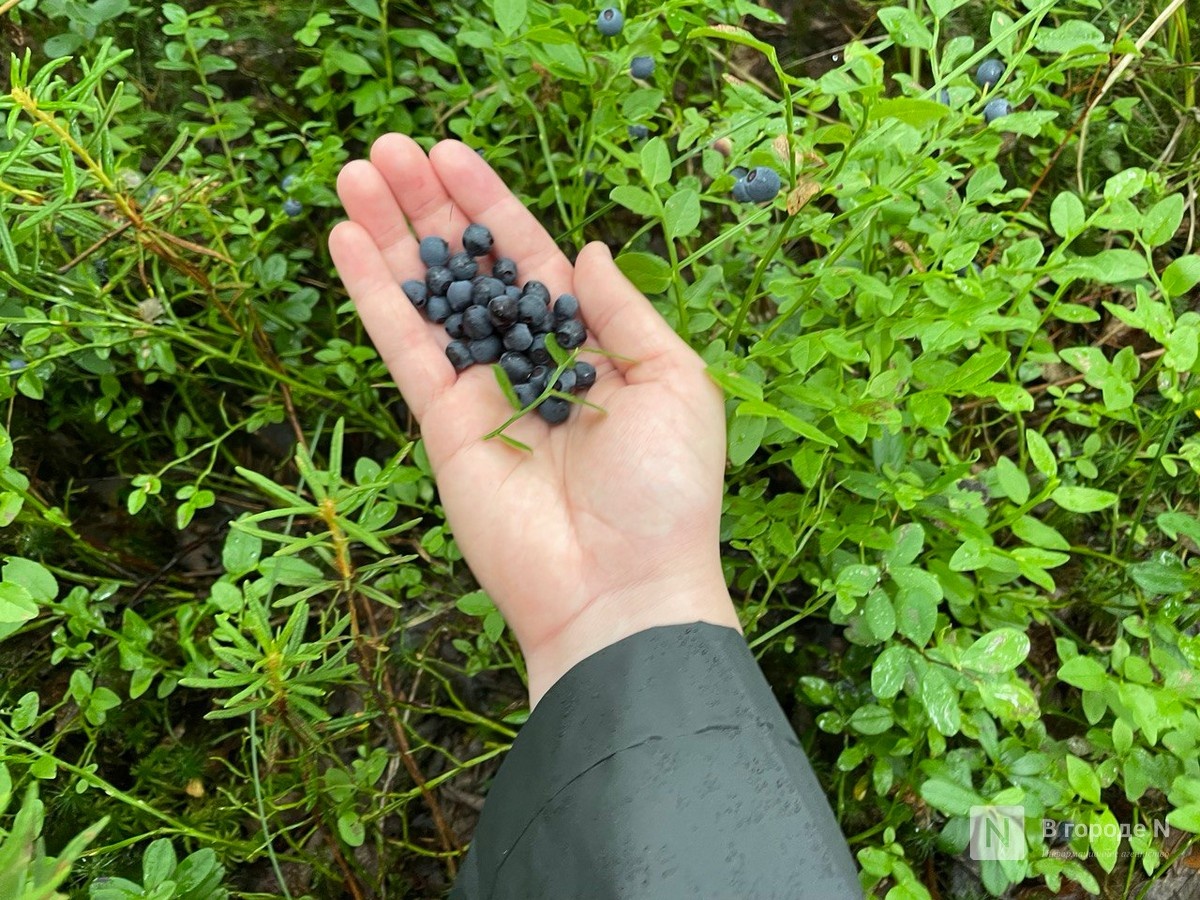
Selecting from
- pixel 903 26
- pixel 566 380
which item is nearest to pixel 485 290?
pixel 566 380

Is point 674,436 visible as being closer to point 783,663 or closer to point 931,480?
point 931,480

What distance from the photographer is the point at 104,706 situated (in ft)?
4.51

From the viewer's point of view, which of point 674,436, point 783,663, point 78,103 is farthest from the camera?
point 783,663

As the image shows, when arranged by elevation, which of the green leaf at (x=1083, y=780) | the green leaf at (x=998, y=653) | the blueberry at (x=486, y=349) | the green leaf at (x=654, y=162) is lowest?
the green leaf at (x=1083, y=780)

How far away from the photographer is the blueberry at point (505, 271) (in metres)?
1.63

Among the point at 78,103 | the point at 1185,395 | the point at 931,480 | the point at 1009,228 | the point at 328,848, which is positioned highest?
the point at 78,103

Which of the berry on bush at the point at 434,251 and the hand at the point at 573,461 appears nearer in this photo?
the hand at the point at 573,461

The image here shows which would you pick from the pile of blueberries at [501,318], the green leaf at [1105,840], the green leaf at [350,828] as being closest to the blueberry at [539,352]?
the pile of blueberries at [501,318]

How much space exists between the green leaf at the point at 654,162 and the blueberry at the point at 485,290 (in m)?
0.38

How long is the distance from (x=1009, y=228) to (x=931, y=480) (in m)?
0.52

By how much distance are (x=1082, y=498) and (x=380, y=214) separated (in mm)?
1394

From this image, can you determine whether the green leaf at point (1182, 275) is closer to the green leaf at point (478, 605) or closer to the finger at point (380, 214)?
the green leaf at point (478, 605)

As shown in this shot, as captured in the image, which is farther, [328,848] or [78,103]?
[328,848]

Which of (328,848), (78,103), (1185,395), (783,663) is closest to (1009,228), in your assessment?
(1185,395)
